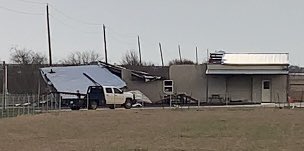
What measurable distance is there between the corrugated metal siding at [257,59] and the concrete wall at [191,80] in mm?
2629

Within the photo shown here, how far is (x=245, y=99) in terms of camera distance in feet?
204

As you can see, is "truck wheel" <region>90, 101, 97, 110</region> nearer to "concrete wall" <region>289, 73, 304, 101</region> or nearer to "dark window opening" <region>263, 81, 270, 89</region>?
"dark window opening" <region>263, 81, 270, 89</region>

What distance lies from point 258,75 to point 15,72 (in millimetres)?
28966

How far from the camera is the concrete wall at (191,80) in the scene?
62.2 metres

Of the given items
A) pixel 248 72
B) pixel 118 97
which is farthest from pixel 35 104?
pixel 248 72

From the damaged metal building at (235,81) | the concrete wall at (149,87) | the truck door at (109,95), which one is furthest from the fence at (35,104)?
the truck door at (109,95)

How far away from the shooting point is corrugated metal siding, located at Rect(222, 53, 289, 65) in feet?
206

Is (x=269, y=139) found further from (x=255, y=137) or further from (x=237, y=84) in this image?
(x=237, y=84)

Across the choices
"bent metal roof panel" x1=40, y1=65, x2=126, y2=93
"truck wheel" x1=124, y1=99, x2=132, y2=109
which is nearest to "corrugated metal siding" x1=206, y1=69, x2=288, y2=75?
"bent metal roof panel" x1=40, y1=65, x2=126, y2=93

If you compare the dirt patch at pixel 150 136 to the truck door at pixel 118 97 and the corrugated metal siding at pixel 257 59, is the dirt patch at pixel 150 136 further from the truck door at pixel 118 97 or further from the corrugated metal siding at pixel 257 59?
the corrugated metal siding at pixel 257 59

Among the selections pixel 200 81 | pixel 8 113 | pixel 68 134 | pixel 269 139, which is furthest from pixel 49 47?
pixel 269 139

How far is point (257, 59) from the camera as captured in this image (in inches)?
2539

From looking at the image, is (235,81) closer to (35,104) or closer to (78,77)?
(78,77)

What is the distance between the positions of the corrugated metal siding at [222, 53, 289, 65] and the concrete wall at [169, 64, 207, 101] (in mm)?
2629
